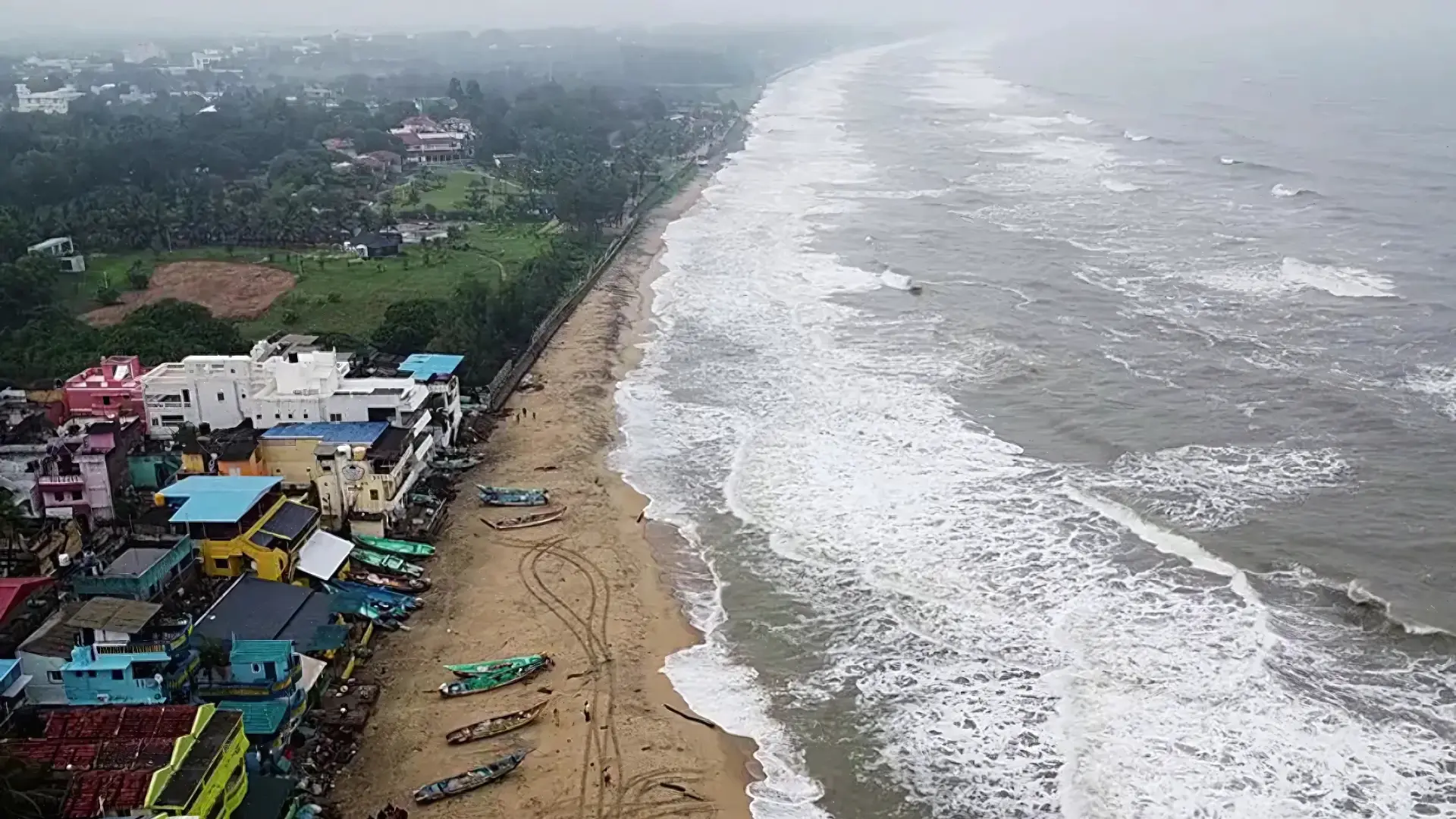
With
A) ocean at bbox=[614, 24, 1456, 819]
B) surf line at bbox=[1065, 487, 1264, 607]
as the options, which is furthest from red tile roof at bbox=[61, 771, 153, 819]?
surf line at bbox=[1065, 487, 1264, 607]

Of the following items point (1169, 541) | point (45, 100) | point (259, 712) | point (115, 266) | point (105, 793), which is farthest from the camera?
point (45, 100)

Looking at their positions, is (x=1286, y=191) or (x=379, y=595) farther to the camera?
(x=1286, y=191)

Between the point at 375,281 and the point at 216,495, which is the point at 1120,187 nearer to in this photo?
the point at 375,281

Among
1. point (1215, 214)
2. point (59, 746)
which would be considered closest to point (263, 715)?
point (59, 746)

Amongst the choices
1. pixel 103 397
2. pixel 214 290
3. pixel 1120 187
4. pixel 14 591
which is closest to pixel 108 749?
pixel 14 591

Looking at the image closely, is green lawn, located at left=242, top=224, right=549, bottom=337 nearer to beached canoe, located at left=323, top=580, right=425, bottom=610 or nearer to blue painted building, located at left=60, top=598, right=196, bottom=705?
beached canoe, located at left=323, top=580, right=425, bottom=610

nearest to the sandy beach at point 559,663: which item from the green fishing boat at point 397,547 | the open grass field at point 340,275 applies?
the green fishing boat at point 397,547

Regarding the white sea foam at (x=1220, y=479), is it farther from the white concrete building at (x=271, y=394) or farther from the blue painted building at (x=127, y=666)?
the blue painted building at (x=127, y=666)

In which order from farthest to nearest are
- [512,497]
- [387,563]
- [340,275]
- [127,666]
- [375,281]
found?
[340,275] → [375,281] → [512,497] → [387,563] → [127,666]
